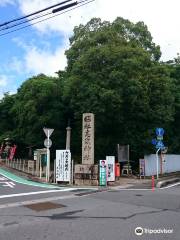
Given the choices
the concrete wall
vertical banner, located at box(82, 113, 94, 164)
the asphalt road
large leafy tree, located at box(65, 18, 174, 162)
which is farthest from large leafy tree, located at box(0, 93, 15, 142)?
the asphalt road

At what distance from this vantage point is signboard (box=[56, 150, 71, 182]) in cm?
2264

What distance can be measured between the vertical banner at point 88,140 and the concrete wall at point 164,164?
7.66 m

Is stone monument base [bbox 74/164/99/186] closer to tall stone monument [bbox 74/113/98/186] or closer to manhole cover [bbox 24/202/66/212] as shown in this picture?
tall stone monument [bbox 74/113/98/186]

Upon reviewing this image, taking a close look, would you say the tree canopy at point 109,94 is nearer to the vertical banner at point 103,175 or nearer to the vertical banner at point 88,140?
the vertical banner at point 88,140

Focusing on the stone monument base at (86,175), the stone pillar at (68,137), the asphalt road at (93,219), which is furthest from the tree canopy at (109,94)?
the asphalt road at (93,219)

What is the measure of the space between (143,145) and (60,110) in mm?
8949

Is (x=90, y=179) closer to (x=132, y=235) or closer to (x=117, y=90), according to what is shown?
(x=117, y=90)

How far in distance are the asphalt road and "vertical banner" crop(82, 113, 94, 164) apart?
24.8 ft

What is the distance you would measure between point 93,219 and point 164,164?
23.8 meters

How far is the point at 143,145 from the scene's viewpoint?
32.5m

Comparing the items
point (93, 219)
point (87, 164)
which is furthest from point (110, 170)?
point (93, 219)

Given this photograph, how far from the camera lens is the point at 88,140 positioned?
23.4 meters

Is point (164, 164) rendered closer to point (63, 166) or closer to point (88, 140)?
point (88, 140)

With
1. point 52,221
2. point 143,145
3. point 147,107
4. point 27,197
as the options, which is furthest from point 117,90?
point 52,221
